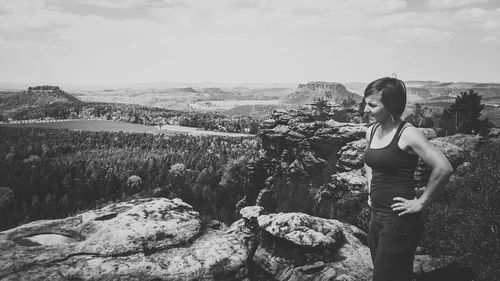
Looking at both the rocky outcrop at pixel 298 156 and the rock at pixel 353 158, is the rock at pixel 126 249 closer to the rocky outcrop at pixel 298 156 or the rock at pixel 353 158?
the rock at pixel 353 158

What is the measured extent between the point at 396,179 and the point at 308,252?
22.3 ft

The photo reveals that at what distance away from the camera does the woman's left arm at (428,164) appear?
4496 mm

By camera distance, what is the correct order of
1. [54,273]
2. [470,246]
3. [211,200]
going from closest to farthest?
[54,273], [470,246], [211,200]

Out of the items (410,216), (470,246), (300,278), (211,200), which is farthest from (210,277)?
(211,200)

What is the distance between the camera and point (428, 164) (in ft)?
15.1

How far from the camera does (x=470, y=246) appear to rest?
58.3ft

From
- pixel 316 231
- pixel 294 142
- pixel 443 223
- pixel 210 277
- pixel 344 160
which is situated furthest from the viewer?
pixel 294 142

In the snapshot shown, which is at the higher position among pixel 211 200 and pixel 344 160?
pixel 344 160

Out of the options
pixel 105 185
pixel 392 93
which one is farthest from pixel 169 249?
pixel 105 185

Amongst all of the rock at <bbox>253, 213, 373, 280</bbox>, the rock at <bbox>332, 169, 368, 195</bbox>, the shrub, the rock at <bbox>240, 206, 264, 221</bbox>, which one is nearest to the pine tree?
the rock at <bbox>332, 169, 368, 195</bbox>

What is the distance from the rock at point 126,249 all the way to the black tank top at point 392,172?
5564 mm

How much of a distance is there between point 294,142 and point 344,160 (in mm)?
29233

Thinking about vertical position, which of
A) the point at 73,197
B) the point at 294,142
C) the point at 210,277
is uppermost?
the point at 210,277

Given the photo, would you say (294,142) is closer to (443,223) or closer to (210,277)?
(443,223)
